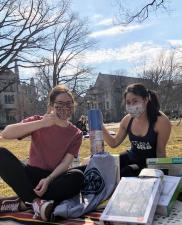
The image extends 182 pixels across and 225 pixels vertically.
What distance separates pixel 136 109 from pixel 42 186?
1391 mm

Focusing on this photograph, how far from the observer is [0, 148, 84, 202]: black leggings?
3.71 metres

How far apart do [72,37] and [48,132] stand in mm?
35435

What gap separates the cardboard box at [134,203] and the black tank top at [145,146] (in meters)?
0.97

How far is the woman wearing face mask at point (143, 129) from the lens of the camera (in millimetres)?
4395

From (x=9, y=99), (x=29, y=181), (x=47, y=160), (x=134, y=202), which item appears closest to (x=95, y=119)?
(x=47, y=160)

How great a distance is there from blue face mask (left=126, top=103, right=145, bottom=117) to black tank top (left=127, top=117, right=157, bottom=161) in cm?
18

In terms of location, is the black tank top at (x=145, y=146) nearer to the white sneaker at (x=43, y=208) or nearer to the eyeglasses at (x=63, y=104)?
the eyeglasses at (x=63, y=104)

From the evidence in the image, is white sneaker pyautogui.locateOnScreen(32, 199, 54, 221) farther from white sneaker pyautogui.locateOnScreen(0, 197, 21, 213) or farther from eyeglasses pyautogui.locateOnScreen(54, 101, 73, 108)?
eyeglasses pyautogui.locateOnScreen(54, 101, 73, 108)

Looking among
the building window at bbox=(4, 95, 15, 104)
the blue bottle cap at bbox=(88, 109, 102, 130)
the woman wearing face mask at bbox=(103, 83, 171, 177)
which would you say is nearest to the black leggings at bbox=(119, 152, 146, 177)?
the woman wearing face mask at bbox=(103, 83, 171, 177)

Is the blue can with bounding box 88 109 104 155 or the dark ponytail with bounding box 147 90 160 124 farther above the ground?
the dark ponytail with bounding box 147 90 160 124

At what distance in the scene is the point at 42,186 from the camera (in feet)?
12.1

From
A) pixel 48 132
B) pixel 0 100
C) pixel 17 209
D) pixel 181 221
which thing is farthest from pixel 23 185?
pixel 0 100

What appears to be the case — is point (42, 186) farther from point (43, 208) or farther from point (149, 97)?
point (149, 97)

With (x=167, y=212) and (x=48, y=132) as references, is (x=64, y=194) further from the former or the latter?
(x=167, y=212)
